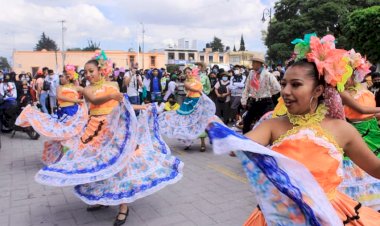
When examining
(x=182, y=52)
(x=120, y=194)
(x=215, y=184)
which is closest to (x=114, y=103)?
(x=120, y=194)

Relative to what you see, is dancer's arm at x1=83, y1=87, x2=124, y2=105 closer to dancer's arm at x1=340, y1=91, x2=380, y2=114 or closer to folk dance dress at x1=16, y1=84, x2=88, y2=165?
folk dance dress at x1=16, y1=84, x2=88, y2=165

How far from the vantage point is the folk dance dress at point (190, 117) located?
8.05 m

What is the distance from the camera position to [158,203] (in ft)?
16.0

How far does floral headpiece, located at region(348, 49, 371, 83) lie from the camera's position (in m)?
3.99

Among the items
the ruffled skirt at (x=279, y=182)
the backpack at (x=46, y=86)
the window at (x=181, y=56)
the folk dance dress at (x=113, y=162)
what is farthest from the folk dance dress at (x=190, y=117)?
the window at (x=181, y=56)

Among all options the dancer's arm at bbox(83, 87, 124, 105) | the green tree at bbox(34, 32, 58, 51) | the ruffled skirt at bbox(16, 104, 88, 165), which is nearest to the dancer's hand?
the dancer's arm at bbox(83, 87, 124, 105)

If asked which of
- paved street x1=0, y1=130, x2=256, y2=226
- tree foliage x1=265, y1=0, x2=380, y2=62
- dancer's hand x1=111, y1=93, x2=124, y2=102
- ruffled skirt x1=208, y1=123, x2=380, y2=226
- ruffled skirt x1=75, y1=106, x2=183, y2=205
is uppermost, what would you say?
tree foliage x1=265, y1=0, x2=380, y2=62

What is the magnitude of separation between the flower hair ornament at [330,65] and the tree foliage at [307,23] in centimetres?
3217

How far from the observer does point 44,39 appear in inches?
4018

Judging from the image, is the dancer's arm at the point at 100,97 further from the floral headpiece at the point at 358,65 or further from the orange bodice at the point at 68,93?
the floral headpiece at the point at 358,65

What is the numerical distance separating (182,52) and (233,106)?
66.7m

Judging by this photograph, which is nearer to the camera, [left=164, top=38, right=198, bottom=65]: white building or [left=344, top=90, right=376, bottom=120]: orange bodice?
[left=344, top=90, right=376, bottom=120]: orange bodice

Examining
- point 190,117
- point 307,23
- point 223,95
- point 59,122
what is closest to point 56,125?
point 59,122

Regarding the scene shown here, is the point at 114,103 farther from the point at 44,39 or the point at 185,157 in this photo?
the point at 44,39
